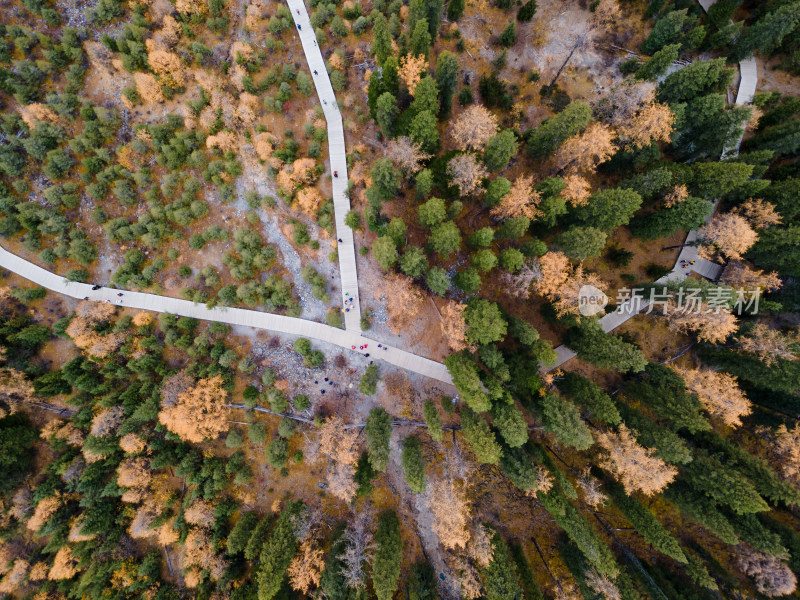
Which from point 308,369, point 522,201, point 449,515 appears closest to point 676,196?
point 522,201

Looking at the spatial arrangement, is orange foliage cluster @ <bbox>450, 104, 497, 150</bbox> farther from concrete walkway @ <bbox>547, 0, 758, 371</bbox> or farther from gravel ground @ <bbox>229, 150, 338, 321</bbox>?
concrete walkway @ <bbox>547, 0, 758, 371</bbox>

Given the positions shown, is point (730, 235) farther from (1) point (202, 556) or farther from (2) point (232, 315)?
(1) point (202, 556)

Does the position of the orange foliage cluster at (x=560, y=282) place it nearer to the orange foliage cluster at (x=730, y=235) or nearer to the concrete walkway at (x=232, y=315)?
the orange foliage cluster at (x=730, y=235)

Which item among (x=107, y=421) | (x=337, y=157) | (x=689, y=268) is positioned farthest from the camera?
(x=689, y=268)

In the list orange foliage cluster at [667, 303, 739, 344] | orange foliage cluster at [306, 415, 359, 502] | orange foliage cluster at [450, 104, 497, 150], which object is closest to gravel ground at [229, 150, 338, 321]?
orange foliage cluster at [306, 415, 359, 502]

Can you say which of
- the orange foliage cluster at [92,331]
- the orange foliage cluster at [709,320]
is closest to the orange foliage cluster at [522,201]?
the orange foliage cluster at [709,320]

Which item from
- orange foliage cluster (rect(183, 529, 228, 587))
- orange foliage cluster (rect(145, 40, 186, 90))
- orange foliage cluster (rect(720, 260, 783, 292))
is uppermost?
orange foliage cluster (rect(145, 40, 186, 90))

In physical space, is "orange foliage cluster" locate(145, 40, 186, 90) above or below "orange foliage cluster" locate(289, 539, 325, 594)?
above
